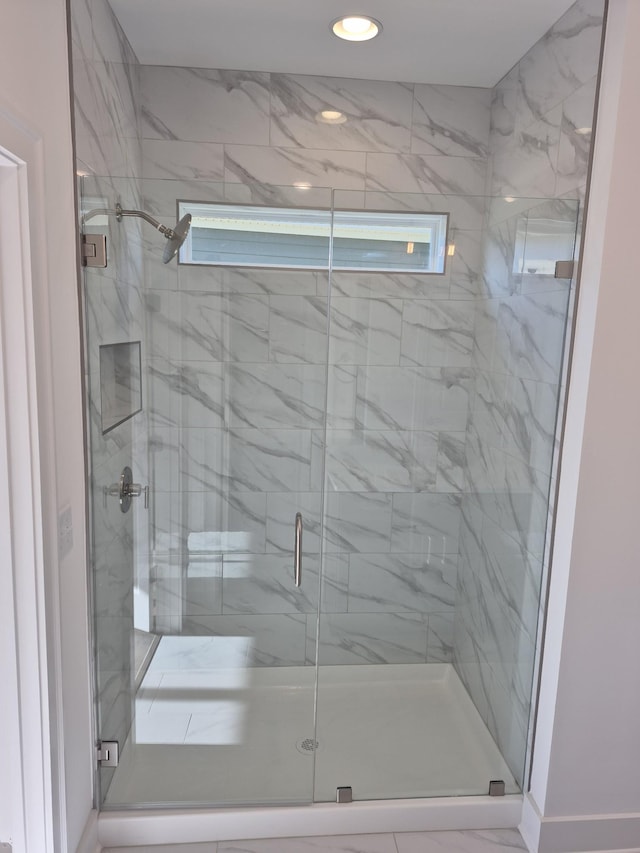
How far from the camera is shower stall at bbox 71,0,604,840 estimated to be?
1913mm

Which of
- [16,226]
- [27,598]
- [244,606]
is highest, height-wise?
[16,226]

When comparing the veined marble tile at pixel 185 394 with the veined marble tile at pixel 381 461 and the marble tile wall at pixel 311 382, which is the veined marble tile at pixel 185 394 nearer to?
the marble tile wall at pixel 311 382

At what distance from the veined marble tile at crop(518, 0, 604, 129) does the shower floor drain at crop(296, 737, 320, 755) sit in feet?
7.74

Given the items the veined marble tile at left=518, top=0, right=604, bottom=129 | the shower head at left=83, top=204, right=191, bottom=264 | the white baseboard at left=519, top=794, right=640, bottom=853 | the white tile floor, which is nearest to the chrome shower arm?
the shower head at left=83, top=204, right=191, bottom=264

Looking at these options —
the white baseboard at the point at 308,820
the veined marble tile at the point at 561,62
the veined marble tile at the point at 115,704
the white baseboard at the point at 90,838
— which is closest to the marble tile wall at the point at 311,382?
the veined marble tile at the point at 115,704

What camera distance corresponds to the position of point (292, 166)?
2.47 m

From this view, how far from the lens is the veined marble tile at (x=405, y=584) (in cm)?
237

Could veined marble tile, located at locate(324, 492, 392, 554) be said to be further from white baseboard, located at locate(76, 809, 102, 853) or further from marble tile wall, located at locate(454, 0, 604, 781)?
white baseboard, located at locate(76, 809, 102, 853)

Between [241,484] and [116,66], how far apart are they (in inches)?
58.7

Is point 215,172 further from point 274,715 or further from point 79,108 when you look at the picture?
point 274,715

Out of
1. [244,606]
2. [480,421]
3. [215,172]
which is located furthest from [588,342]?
[215,172]

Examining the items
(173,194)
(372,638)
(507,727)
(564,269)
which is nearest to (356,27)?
(173,194)

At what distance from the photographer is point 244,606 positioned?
2186 millimetres

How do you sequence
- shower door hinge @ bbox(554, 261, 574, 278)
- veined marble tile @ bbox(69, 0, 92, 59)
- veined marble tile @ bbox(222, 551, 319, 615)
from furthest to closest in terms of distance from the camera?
veined marble tile @ bbox(222, 551, 319, 615) → shower door hinge @ bbox(554, 261, 574, 278) → veined marble tile @ bbox(69, 0, 92, 59)
